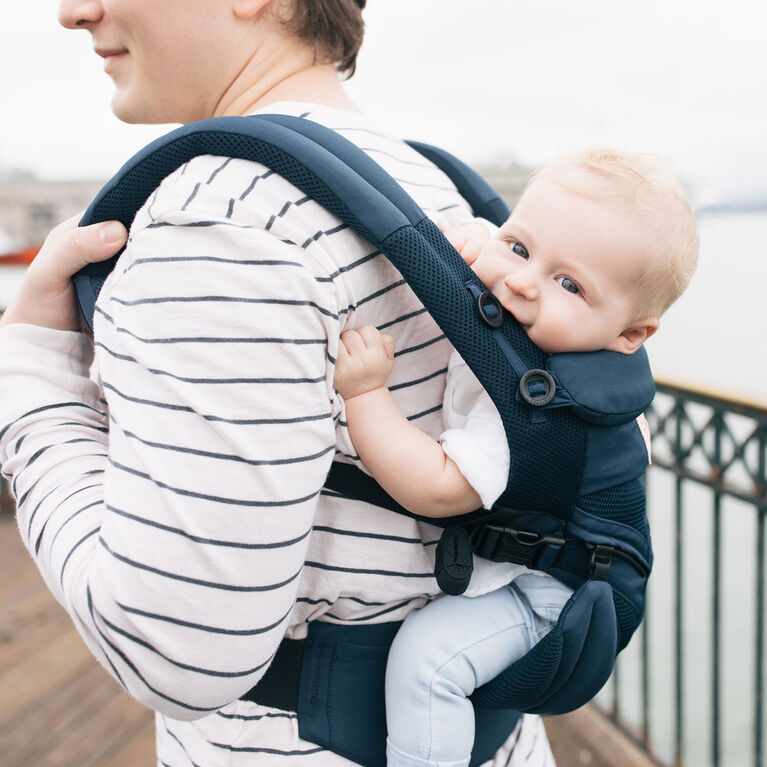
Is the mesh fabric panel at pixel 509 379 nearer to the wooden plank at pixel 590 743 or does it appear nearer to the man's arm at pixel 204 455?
the man's arm at pixel 204 455

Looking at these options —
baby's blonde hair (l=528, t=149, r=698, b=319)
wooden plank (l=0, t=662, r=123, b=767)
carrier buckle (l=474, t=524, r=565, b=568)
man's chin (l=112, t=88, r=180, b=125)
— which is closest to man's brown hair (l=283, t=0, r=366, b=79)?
man's chin (l=112, t=88, r=180, b=125)

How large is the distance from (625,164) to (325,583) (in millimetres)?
573

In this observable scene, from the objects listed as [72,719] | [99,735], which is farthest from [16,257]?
[99,735]

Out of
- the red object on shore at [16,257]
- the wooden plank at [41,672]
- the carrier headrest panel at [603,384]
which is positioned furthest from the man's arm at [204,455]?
the red object on shore at [16,257]

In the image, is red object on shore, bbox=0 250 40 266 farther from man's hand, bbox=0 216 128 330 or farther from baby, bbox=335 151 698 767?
baby, bbox=335 151 698 767

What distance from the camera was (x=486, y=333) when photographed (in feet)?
2.17

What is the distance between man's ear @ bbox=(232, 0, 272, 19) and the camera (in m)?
0.76

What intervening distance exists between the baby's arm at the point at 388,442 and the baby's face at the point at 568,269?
0.18m

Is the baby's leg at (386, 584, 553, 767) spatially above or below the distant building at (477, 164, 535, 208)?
below

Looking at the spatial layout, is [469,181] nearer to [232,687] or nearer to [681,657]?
[232,687]

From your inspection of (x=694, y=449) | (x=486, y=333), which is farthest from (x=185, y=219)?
(x=694, y=449)

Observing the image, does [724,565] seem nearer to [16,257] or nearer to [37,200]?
[37,200]

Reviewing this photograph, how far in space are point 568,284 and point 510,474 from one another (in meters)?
0.25

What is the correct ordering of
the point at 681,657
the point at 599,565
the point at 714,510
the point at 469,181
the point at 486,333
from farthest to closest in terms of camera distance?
1. the point at 681,657
2. the point at 714,510
3. the point at 469,181
4. the point at 599,565
5. the point at 486,333
